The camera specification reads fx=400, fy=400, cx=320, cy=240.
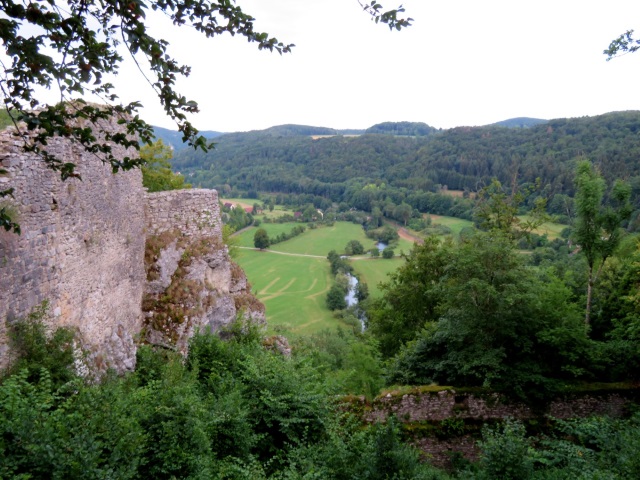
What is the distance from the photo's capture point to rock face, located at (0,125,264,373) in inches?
216

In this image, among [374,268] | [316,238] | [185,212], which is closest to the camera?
[185,212]

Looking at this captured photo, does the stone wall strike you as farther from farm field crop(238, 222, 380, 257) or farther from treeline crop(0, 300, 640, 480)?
farm field crop(238, 222, 380, 257)

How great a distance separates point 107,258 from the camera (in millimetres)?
7738

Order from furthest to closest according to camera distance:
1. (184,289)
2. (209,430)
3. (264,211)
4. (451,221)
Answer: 1. (264,211)
2. (451,221)
3. (184,289)
4. (209,430)

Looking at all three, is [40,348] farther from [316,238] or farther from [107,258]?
[316,238]

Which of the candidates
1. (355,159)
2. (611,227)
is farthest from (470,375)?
(355,159)

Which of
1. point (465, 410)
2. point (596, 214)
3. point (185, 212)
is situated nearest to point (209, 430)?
point (185, 212)

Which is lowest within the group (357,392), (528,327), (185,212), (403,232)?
(403,232)

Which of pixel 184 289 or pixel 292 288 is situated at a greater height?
pixel 184 289

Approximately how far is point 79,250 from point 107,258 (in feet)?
3.22

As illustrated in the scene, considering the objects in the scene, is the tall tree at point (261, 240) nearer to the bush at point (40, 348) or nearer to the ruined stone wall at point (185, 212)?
the ruined stone wall at point (185, 212)

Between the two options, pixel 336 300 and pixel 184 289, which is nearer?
pixel 184 289

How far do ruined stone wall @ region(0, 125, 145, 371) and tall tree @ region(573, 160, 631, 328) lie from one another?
12.1 metres

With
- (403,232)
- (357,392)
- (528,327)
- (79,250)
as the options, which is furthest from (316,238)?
(79,250)
